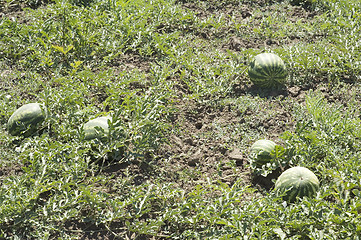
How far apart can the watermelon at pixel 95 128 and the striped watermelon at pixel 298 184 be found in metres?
1.63

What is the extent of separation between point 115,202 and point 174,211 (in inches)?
18.9

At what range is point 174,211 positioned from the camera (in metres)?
3.70

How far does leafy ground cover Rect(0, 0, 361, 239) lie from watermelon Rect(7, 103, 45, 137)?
91mm

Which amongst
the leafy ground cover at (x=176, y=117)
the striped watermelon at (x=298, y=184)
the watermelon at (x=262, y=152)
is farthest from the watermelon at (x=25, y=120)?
the striped watermelon at (x=298, y=184)

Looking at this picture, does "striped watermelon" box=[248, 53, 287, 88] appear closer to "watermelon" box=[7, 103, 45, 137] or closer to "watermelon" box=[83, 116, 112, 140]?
"watermelon" box=[83, 116, 112, 140]

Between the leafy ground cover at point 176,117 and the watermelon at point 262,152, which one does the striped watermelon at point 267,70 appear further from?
the watermelon at point 262,152

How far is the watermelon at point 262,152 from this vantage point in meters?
4.18

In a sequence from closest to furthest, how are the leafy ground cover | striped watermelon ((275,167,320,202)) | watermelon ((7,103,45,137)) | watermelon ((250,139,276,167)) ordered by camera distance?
1. the leafy ground cover
2. striped watermelon ((275,167,320,202))
3. watermelon ((250,139,276,167))
4. watermelon ((7,103,45,137))

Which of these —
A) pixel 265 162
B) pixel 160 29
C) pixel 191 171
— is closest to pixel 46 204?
pixel 191 171

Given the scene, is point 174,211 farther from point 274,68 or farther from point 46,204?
point 274,68

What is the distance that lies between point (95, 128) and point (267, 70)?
7.08 feet

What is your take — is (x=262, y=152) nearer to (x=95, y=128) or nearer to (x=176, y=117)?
(x=176, y=117)

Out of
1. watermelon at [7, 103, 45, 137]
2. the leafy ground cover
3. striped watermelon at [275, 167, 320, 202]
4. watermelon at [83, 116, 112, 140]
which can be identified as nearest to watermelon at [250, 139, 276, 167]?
the leafy ground cover

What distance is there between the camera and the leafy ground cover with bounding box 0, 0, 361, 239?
3.64 meters
